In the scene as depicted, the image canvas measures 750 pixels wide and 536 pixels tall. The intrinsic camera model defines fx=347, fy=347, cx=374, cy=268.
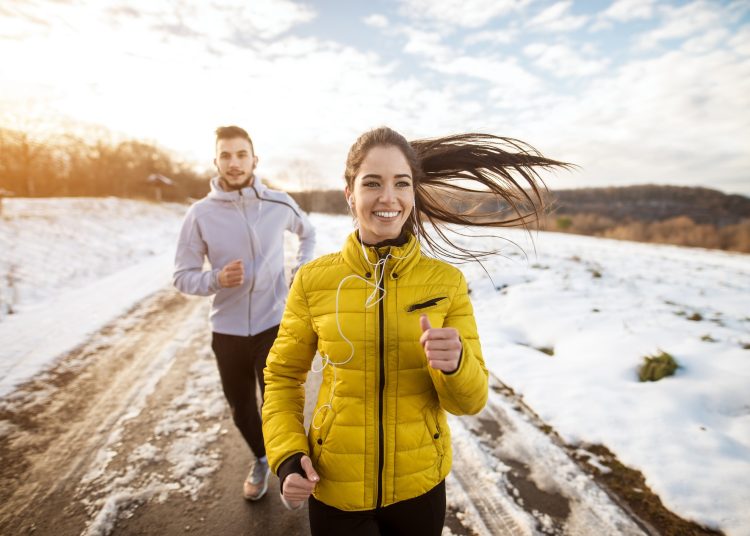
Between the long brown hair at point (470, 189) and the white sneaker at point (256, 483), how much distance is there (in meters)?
2.08

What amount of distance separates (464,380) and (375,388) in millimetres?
A: 371

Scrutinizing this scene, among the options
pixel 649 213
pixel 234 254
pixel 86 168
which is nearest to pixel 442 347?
pixel 234 254

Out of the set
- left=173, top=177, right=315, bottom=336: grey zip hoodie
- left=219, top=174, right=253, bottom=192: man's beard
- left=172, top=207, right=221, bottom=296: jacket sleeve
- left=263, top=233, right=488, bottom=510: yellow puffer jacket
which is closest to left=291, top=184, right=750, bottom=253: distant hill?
left=263, top=233, right=488, bottom=510: yellow puffer jacket

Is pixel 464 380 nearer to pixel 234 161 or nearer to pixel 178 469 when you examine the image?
pixel 234 161

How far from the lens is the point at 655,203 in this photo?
63500 millimetres

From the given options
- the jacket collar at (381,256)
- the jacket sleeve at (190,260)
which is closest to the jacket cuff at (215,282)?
the jacket sleeve at (190,260)

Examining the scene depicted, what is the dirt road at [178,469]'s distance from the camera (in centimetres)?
232

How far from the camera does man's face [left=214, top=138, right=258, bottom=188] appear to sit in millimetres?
2510

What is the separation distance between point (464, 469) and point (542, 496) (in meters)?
0.56

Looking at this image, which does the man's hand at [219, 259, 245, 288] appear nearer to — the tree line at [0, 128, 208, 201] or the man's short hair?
the man's short hair

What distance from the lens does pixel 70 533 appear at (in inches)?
88.0

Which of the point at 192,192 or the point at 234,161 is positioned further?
the point at 192,192

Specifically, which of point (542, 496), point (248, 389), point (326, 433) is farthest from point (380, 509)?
point (542, 496)

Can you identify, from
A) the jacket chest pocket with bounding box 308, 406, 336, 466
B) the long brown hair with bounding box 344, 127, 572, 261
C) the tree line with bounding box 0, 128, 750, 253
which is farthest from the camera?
the tree line with bounding box 0, 128, 750, 253
